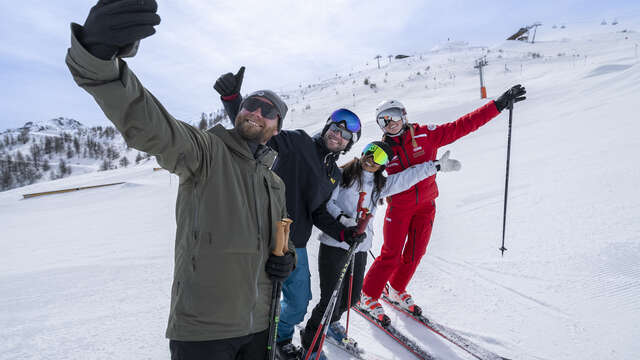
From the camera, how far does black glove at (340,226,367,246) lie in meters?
2.51

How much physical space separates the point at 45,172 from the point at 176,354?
285 feet

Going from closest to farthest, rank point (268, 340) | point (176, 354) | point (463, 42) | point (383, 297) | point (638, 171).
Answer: point (176, 354), point (268, 340), point (383, 297), point (638, 171), point (463, 42)

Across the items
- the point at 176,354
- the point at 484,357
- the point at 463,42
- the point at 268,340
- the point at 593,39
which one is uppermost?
the point at 463,42

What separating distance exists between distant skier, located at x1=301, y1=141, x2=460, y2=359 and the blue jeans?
0.77ft

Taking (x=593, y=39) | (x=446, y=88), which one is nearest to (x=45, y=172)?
(x=446, y=88)

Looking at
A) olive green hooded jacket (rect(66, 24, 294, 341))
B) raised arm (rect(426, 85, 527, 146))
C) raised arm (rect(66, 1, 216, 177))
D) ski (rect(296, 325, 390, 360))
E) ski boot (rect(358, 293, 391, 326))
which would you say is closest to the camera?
raised arm (rect(66, 1, 216, 177))

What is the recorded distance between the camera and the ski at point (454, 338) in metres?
2.70

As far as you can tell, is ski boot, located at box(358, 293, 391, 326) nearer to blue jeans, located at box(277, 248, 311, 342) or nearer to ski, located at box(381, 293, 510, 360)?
ski, located at box(381, 293, 510, 360)

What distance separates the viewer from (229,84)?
2611 mm

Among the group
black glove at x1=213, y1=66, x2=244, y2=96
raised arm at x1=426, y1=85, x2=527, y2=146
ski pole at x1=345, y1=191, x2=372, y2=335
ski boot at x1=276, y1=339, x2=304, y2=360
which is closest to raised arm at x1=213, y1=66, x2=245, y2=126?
black glove at x1=213, y1=66, x2=244, y2=96

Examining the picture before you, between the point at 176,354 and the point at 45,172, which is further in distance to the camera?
the point at 45,172

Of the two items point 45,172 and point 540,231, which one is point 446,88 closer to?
point 540,231

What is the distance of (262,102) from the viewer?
1694mm

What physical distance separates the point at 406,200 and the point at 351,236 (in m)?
0.99
